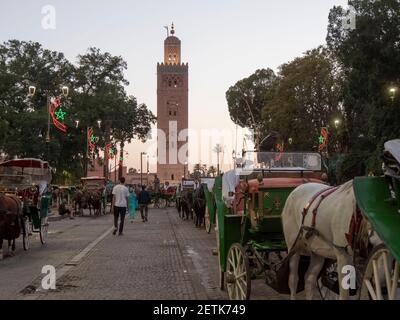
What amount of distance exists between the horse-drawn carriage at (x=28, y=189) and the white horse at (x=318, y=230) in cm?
898

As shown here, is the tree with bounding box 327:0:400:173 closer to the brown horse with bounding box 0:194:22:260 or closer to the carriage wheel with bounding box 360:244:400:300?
the brown horse with bounding box 0:194:22:260

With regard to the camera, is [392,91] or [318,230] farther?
[392,91]

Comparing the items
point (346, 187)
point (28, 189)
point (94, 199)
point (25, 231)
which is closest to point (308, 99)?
point (94, 199)

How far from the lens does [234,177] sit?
10.9m

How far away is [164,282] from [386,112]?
3153 cm

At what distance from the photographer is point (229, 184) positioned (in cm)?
1096

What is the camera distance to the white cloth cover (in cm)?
1061

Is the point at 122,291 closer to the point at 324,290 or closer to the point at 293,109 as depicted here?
the point at 324,290

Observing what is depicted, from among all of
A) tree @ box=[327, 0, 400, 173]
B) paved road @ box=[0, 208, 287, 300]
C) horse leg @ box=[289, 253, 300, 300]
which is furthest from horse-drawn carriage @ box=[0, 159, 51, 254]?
tree @ box=[327, 0, 400, 173]

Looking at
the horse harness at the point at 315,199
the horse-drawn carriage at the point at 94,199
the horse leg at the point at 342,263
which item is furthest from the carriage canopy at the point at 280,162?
the horse-drawn carriage at the point at 94,199

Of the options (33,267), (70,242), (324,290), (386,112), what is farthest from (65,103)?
(324,290)

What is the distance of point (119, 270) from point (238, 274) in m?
4.46

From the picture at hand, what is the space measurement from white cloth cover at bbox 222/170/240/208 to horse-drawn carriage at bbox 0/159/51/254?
5.79 meters

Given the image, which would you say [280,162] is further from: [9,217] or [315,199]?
[9,217]
